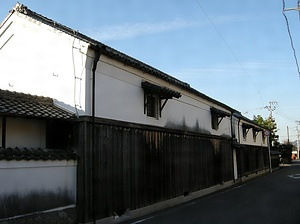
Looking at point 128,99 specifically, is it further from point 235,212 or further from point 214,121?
point 214,121

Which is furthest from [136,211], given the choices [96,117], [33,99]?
[33,99]

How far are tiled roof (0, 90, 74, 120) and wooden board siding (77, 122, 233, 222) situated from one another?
0.84 meters

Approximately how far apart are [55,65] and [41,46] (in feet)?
3.19

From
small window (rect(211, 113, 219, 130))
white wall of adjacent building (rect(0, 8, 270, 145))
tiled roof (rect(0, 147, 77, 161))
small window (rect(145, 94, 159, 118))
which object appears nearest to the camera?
tiled roof (rect(0, 147, 77, 161))

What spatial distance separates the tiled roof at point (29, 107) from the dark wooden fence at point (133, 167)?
0.84 metres

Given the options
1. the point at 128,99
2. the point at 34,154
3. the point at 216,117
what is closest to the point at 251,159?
the point at 216,117

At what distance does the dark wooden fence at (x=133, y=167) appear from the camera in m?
10.2

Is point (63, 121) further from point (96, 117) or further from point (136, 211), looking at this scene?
point (136, 211)

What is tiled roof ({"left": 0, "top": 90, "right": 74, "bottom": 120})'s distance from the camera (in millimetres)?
→ 8579

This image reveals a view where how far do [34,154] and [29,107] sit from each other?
1431mm

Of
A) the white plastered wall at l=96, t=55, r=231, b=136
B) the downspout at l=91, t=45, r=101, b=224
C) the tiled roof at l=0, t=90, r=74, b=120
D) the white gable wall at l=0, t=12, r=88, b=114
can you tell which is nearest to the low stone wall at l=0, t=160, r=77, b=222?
the downspout at l=91, t=45, r=101, b=224

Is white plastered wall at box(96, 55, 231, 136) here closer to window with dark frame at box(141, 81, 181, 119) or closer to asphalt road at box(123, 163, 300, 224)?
window with dark frame at box(141, 81, 181, 119)

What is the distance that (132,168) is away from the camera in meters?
12.5

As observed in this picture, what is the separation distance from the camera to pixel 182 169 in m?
16.9
